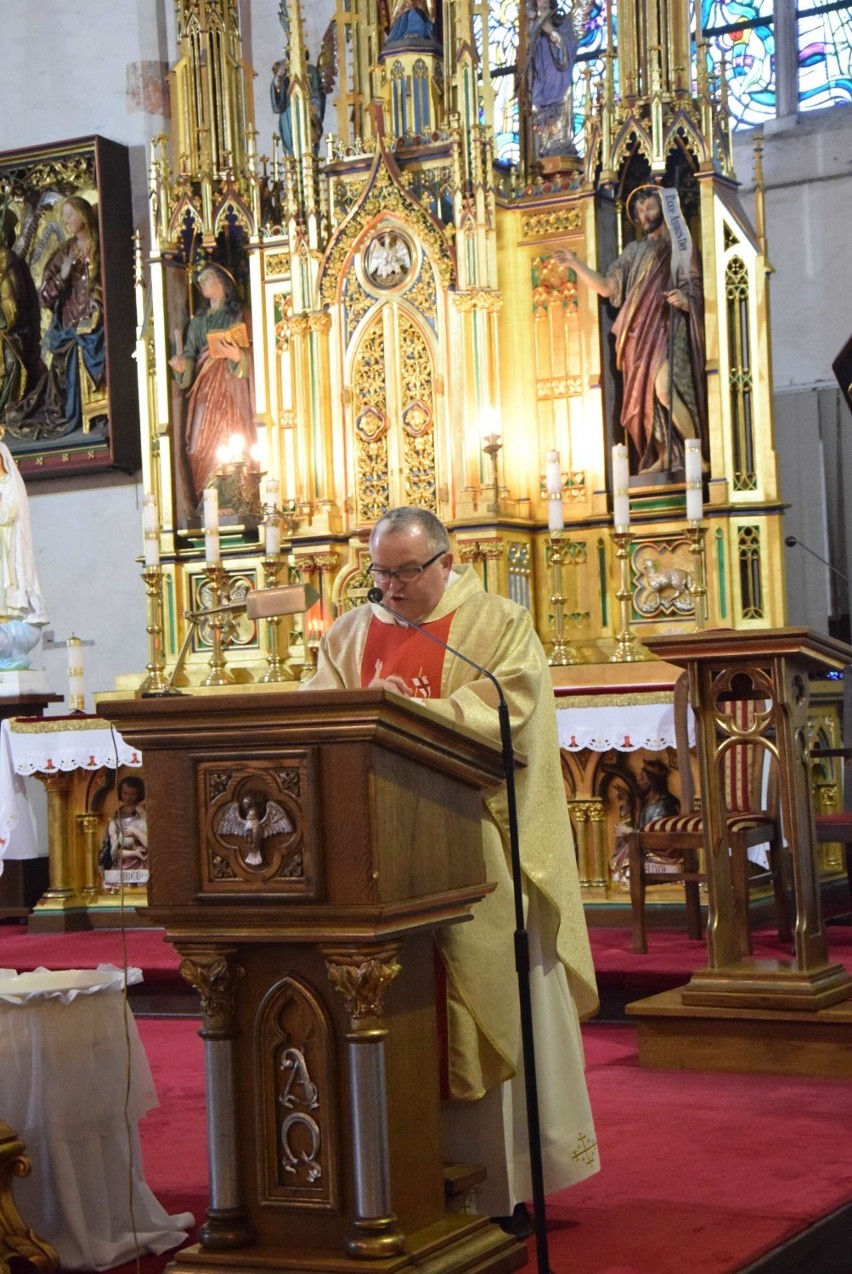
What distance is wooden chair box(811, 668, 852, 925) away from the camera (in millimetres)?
6688

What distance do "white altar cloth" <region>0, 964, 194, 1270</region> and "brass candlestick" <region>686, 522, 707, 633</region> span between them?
15.7ft

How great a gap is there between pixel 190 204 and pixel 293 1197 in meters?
7.70

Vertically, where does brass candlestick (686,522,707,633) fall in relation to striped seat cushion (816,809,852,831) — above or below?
above

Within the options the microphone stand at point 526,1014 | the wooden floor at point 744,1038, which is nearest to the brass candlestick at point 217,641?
the wooden floor at point 744,1038

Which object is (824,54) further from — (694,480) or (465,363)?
(694,480)

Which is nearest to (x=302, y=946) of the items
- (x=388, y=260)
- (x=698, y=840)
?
(x=698, y=840)

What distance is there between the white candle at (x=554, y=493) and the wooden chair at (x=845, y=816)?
158cm

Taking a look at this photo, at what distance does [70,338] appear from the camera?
11.9 meters

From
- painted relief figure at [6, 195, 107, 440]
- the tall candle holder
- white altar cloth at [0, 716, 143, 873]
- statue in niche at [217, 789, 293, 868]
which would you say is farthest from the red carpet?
painted relief figure at [6, 195, 107, 440]

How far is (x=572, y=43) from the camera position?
934 cm

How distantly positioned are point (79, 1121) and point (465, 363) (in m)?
5.73

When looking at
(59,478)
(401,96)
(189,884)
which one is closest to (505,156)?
(401,96)

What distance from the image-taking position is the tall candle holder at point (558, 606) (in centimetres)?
865

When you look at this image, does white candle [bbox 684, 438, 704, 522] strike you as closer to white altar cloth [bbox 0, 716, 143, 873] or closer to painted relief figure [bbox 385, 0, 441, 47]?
painted relief figure [bbox 385, 0, 441, 47]
